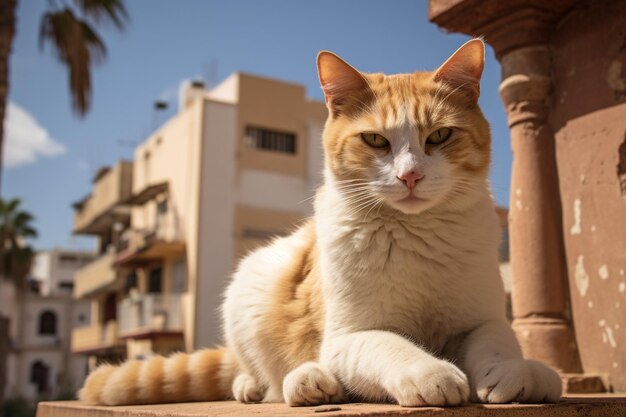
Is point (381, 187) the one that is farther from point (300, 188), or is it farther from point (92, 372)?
A: point (300, 188)

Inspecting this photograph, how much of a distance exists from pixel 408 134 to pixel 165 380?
1699 mm

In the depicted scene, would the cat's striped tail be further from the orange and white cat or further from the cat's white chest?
the cat's white chest

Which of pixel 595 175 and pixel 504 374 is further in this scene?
pixel 595 175

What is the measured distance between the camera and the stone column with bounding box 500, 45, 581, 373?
12.5 feet

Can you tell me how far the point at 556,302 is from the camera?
12.6 ft

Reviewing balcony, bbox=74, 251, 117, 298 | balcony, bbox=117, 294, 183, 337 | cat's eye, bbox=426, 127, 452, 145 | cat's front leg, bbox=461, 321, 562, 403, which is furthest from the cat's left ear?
balcony, bbox=74, 251, 117, 298

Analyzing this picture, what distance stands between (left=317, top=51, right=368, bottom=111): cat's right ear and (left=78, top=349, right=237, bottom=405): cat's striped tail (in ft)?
4.54

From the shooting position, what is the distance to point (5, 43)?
10.0m

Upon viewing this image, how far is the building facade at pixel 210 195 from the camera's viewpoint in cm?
2255

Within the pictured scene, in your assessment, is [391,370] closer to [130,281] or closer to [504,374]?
[504,374]

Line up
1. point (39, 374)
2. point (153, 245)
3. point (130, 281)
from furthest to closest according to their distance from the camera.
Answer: point (39, 374) → point (130, 281) → point (153, 245)

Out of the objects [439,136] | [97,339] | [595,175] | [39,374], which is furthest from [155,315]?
[39,374]

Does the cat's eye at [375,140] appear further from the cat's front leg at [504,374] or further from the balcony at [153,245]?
the balcony at [153,245]

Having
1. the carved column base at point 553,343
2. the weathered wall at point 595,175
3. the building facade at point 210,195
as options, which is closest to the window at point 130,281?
the building facade at point 210,195
